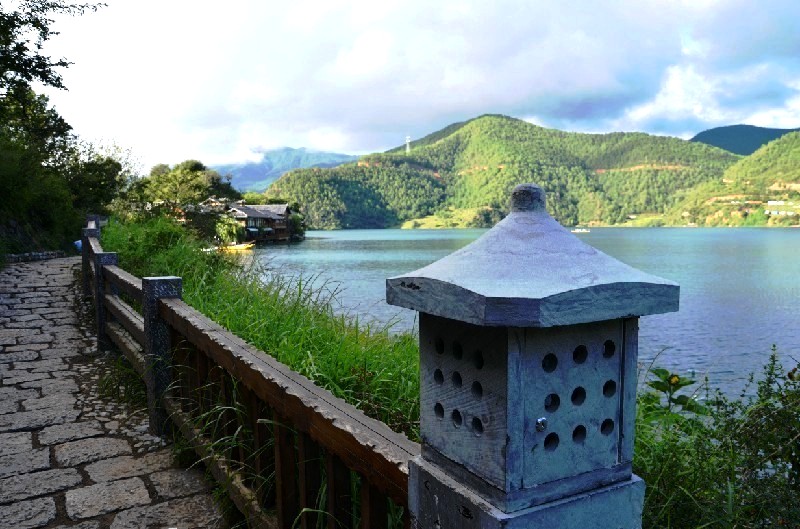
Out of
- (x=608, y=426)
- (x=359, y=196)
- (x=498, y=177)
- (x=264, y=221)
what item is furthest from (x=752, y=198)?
(x=608, y=426)

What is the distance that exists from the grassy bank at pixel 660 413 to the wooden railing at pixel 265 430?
1.51 ft

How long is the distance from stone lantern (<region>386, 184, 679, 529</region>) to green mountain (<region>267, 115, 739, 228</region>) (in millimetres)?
69560

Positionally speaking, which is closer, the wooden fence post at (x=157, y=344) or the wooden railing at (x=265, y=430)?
the wooden railing at (x=265, y=430)

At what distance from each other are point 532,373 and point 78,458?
312 cm

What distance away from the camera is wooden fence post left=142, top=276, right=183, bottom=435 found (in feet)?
11.3

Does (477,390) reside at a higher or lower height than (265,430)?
higher

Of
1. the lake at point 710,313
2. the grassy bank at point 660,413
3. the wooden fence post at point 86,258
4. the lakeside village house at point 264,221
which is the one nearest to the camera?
the grassy bank at point 660,413

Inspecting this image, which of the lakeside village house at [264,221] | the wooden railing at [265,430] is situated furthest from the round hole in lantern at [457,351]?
the lakeside village house at [264,221]

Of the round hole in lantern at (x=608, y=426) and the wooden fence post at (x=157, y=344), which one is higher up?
the round hole in lantern at (x=608, y=426)

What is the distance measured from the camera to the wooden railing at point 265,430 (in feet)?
5.01

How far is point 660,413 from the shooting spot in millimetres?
4094

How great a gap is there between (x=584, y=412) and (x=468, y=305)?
0.30 meters

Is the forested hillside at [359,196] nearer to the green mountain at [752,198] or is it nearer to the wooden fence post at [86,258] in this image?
the green mountain at [752,198]

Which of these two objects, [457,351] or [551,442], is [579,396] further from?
[457,351]
